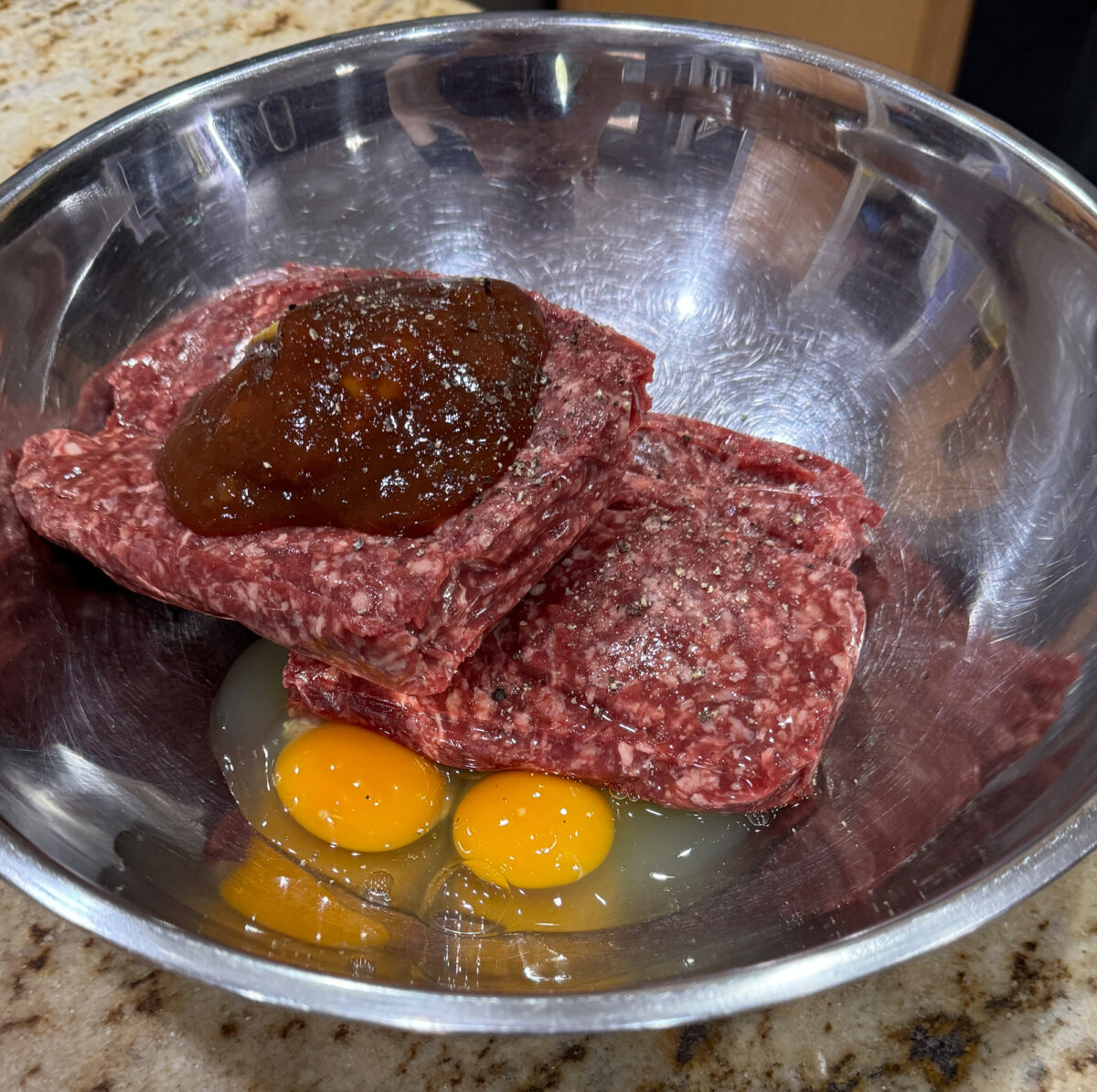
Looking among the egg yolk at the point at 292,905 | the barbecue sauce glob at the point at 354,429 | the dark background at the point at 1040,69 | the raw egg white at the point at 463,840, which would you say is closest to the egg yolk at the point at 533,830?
the raw egg white at the point at 463,840

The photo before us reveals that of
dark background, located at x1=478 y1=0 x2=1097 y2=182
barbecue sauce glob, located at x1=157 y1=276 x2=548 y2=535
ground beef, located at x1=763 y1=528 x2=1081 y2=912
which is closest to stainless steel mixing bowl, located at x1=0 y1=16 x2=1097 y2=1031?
ground beef, located at x1=763 y1=528 x2=1081 y2=912

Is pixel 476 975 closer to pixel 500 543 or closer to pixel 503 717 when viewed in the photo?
pixel 503 717

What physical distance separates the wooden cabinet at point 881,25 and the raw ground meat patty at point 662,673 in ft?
6.89

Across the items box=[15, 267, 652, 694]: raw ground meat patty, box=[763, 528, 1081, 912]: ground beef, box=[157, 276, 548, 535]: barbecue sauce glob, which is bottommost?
box=[763, 528, 1081, 912]: ground beef

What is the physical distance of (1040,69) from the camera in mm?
3469

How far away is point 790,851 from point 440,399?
3.76 feet

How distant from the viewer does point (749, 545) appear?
2209mm

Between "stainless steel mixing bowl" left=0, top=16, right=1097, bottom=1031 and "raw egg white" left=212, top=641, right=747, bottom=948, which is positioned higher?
"stainless steel mixing bowl" left=0, top=16, right=1097, bottom=1031

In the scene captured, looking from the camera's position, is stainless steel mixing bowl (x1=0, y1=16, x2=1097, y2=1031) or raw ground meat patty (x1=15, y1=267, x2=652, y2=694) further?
raw ground meat patty (x1=15, y1=267, x2=652, y2=694)

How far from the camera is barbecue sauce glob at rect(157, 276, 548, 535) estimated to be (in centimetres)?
188

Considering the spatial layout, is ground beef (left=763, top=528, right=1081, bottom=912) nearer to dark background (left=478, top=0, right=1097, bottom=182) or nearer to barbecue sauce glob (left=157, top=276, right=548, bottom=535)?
barbecue sauce glob (left=157, top=276, right=548, bottom=535)

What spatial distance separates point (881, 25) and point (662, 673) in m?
2.86

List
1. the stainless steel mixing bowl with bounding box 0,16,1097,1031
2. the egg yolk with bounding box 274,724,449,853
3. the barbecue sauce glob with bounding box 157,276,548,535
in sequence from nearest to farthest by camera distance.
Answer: the stainless steel mixing bowl with bounding box 0,16,1097,1031
the barbecue sauce glob with bounding box 157,276,548,535
the egg yolk with bounding box 274,724,449,853

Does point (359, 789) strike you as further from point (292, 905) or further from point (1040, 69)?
point (1040, 69)
